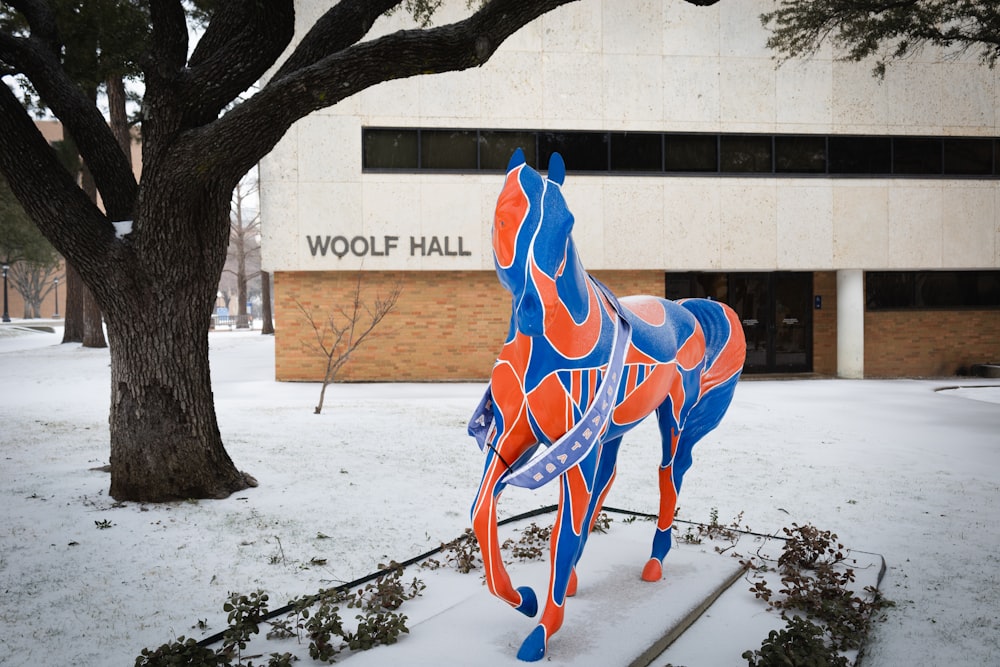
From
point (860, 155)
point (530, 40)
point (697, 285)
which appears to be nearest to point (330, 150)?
point (530, 40)

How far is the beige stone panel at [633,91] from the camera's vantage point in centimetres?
1516

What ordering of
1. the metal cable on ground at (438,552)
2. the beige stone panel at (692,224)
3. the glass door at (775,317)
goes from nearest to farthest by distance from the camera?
the metal cable on ground at (438,552) → the beige stone panel at (692,224) → the glass door at (775,317)

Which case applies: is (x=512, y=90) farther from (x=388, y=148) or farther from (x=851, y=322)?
(x=851, y=322)

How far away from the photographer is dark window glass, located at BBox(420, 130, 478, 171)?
14.9 m

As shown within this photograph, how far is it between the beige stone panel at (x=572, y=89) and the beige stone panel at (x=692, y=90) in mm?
1498

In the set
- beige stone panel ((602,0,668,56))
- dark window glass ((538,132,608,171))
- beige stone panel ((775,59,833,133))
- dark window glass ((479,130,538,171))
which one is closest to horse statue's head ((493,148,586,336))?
dark window glass ((479,130,538,171))

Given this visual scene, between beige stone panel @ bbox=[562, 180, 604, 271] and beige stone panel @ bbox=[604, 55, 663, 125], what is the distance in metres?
1.30

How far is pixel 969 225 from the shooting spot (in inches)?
632

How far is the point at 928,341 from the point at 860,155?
485 centimetres

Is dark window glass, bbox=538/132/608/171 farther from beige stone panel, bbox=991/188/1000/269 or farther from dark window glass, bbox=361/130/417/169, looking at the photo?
beige stone panel, bbox=991/188/1000/269

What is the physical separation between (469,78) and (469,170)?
1.91m

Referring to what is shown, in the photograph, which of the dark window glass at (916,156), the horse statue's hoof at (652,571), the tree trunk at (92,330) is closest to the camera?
the horse statue's hoof at (652,571)

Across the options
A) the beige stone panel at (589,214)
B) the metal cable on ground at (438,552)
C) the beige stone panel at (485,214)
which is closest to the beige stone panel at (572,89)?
the beige stone panel at (589,214)

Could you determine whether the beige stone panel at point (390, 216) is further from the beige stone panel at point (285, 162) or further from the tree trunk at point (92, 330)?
the tree trunk at point (92, 330)
